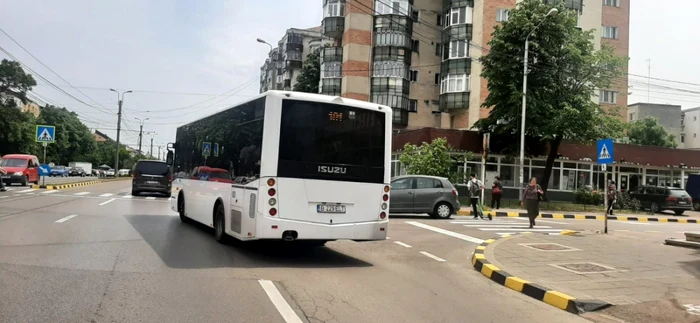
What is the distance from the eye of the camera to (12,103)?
59156 mm

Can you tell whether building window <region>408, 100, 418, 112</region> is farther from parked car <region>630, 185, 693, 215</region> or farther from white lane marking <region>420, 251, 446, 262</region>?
white lane marking <region>420, 251, 446, 262</region>

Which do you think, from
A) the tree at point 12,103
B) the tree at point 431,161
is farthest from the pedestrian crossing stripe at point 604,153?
the tree at point 12,103

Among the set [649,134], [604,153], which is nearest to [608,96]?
[649,134]

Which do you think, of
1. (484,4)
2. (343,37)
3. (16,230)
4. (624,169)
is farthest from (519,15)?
(16,230)

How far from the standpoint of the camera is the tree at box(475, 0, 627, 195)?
3119 centimetres

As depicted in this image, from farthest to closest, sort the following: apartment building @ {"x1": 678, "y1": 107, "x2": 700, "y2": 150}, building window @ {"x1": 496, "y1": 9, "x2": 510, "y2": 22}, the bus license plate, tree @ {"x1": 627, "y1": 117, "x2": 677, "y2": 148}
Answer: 1. apartment building @ {"x1": 678, "y1": 107, "x2": 700, "y2": 150}
2. tree @ {"x1": 627, "y1": 117, "x2": 677, "y2": 148}
3. building window @ {"x1": 496, "y1": 9, "x2": 510, "y2": 22}
4. the bus license plate

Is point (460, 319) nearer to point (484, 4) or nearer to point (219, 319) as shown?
point (219, 319)

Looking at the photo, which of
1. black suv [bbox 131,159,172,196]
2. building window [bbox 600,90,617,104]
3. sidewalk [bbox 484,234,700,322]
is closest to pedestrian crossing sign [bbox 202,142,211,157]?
sidewalk [bbox 484,234,700,322]

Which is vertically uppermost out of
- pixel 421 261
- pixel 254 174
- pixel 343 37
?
pixel 343 37

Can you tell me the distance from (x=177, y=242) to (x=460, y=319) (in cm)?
676

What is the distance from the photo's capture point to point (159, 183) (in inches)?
1019

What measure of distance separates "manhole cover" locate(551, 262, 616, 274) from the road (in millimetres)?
1659

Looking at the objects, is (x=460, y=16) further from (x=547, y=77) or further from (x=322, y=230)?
(x=322, y=230)

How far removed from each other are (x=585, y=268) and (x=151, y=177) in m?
21.4
